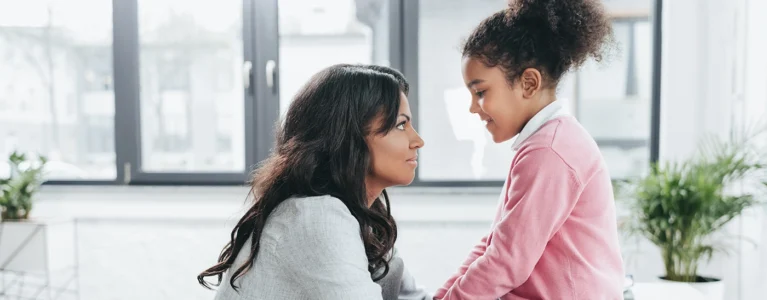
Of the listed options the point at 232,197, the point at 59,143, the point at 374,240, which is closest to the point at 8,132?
the point at 59,143

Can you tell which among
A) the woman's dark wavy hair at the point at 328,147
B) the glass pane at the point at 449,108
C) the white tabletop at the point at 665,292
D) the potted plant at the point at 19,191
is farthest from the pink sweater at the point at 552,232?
the potted plant at the point at 19,191

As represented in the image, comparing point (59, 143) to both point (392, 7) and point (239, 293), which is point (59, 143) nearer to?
point (392, 7)

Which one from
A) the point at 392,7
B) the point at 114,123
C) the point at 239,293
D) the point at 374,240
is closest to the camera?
the point at 239,293

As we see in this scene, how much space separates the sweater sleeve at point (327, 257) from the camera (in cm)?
98

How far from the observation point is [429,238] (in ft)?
9.87

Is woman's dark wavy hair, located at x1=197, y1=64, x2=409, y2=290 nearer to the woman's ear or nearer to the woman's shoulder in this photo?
the woman's shoulder

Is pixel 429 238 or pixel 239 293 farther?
pixel 429 238

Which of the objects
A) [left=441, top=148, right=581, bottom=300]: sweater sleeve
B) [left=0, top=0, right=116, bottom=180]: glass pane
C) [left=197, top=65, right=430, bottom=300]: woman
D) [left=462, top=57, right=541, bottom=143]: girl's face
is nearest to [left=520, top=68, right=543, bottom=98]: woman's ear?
[left=462, top=57, right=541, bottom=143]: girl's face

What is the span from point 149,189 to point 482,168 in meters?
1.51

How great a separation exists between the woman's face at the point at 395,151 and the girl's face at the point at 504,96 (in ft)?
0.78

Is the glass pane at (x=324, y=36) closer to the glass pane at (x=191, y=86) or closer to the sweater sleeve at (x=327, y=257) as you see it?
the glass pane at (x=191, y=86)

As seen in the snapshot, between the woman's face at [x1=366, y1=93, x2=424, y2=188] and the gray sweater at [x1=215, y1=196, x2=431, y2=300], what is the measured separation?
0.19 m

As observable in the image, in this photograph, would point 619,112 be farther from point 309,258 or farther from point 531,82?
point 309,258

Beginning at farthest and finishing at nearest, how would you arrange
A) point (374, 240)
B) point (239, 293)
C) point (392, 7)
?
point (392, 7) → point (374, 240) → point (239, 293)
